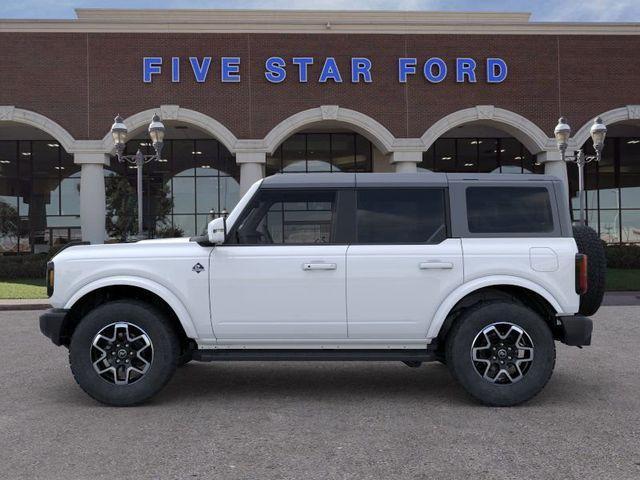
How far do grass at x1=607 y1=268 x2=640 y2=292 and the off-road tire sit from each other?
16287 mm

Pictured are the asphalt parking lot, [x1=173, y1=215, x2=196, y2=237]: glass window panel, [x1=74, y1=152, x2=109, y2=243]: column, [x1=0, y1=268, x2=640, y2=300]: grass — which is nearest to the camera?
the asphalt parking lot

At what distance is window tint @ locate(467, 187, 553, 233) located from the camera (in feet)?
18.0

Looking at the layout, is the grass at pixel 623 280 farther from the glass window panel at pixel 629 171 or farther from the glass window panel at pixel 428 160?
the glass window panel at pixel 629 171

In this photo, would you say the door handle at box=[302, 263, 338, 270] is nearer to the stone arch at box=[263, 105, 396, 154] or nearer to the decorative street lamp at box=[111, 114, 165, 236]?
the decorative street lamp at box=[111, 114, 165, 236]

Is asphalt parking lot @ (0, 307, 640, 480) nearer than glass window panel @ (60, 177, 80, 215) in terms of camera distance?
Yes

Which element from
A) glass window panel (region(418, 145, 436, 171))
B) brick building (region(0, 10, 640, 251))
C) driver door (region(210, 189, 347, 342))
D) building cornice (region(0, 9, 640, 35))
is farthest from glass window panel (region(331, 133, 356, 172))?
driver door (region(210, 189, 347, 342))

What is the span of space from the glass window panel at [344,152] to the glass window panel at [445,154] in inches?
168

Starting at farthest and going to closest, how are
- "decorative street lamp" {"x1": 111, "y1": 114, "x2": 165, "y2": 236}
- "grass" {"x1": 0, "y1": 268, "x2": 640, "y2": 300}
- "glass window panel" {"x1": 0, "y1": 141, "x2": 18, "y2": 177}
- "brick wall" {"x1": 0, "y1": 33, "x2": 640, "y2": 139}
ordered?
"glass window panel" {"x1": 0, "y1": 141, "x2": 18, "y2": 177} < "brick wall" {"x1": 0, "y1": 33, "x2": 640, "y2": 139} < "grass" {"x1": 0, "y1": 268, "x2": 640, "y2": 300} < "decorative street lamp" {"x1": 111, "y1": 114, "x2": 165, "y2": 236}

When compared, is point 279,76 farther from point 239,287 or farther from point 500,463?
point 500,463

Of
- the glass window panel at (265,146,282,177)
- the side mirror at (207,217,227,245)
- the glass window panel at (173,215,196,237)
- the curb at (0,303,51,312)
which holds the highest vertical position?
the glass window panel at (265,146,282,177)

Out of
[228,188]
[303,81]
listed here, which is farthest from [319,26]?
[228,188]

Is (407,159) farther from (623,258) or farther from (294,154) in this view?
(623,258)

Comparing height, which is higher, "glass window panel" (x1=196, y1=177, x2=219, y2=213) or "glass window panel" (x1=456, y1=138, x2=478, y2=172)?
"glass window panel" (x1=456, y1=138, x2=478, y2=172)

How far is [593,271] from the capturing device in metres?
5.56
